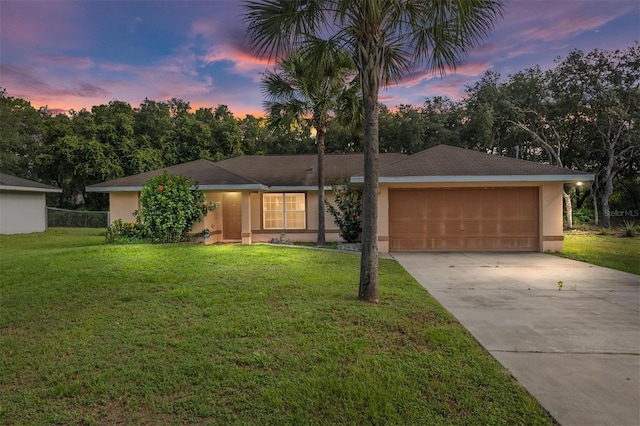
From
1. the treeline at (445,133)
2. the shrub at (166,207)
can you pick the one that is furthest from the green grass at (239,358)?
the treeline at (445,133)

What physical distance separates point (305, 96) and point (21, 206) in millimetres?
17204

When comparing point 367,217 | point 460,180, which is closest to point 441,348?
point 367,217

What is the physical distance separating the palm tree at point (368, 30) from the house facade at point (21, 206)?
722 inches

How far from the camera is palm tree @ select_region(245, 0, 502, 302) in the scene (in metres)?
5.14

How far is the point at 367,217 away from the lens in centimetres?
536

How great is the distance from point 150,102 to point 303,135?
1376 cm

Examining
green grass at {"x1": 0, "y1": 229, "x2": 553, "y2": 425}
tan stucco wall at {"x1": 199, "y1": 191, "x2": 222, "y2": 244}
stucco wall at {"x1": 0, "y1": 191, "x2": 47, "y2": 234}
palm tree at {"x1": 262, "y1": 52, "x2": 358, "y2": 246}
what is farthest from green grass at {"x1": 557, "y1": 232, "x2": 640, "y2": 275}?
stucco wall at {"x1": 0, "y1": 191, "x2": 47, "y2": 234}

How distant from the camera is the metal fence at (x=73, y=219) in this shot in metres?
22.0

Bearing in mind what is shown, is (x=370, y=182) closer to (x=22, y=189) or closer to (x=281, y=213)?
(x=281, y=213)

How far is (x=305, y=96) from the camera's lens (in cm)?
1162

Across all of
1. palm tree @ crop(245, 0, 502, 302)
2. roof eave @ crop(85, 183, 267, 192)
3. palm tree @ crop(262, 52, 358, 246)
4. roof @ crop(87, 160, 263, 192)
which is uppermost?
palm tree @ crop(262, 52, 358, 246)

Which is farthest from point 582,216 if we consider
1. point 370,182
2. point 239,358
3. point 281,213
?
point 239,358

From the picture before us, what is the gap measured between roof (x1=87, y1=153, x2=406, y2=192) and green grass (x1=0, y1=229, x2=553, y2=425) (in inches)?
271

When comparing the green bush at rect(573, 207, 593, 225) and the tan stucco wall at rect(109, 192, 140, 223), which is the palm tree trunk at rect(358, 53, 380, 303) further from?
the green bush at rect(573, 207, 593, 225)
